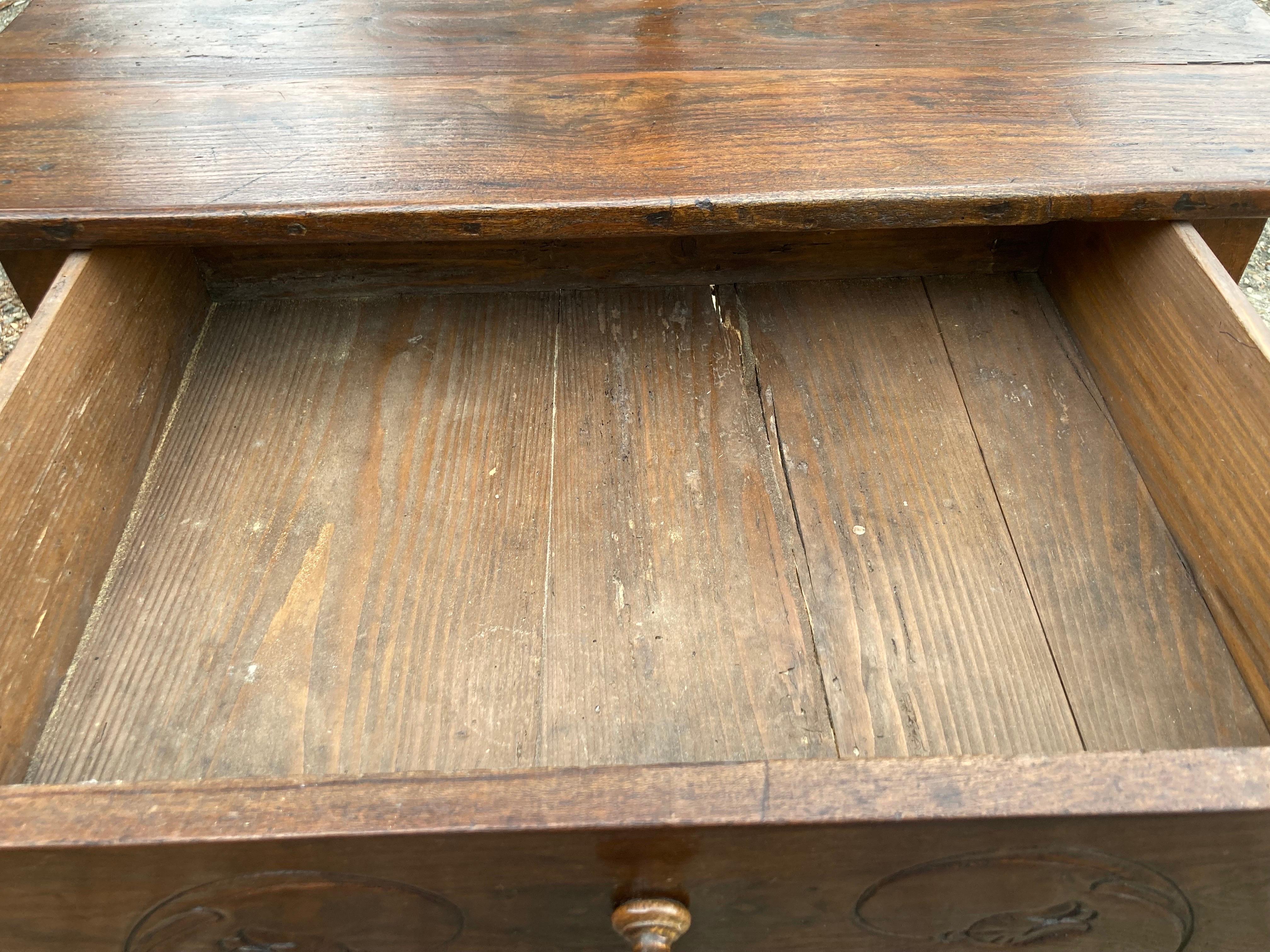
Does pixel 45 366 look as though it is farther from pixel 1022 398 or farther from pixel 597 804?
pixel 1022 398

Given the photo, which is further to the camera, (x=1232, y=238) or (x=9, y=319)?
(x=9, y=319)

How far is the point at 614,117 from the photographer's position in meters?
0.98

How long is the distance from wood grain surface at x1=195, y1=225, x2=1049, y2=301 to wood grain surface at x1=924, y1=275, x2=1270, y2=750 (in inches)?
2.7

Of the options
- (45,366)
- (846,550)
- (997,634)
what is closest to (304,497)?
(45,366)

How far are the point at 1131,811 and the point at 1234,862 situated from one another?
0.38 feet

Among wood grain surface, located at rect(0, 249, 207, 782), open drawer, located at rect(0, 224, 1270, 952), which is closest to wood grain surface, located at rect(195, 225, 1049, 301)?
open drawer, located at rect(0, 224, 1270, 952)

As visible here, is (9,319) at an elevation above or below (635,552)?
below

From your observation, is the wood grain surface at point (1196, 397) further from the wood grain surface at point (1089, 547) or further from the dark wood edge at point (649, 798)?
the dark wood edge at point (649, 798)

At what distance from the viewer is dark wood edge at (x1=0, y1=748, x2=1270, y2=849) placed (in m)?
0.49

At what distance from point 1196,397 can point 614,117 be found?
0.59 metres

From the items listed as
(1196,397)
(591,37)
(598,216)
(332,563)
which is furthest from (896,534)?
(591,37)

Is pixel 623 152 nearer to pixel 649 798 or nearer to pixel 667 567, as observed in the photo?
pixel 667 567

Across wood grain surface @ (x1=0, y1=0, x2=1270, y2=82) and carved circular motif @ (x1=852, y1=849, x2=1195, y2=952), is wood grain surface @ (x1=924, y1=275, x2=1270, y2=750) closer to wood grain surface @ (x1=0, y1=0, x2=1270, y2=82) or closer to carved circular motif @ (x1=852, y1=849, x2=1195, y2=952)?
carved circular motif @ (x1=852, y1=849, x2=1195, y2=952)

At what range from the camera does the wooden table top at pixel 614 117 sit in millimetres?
864
